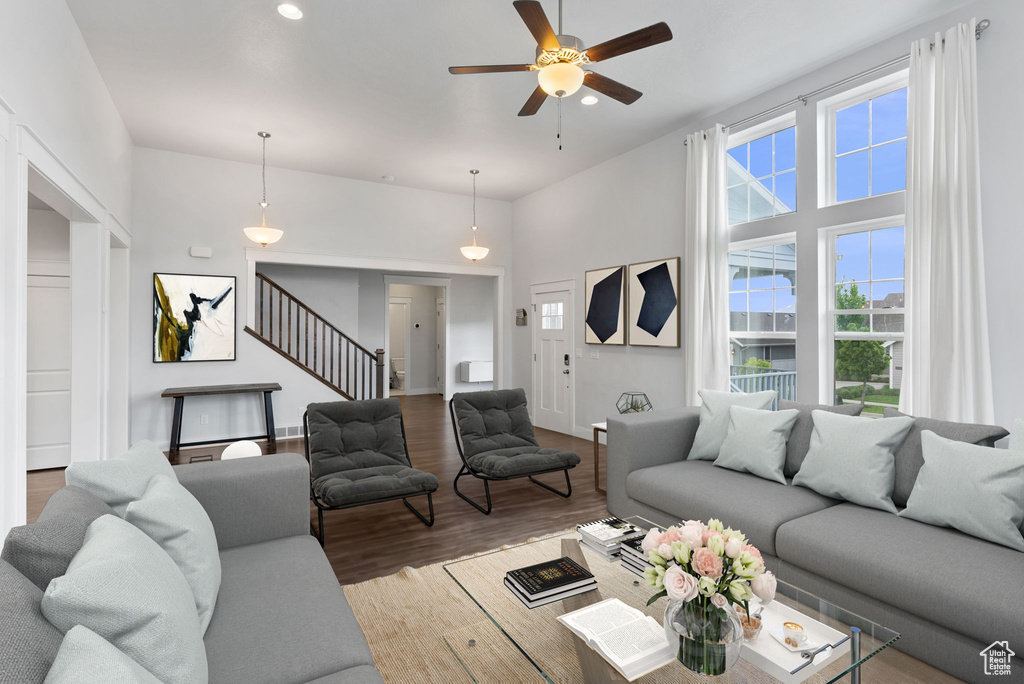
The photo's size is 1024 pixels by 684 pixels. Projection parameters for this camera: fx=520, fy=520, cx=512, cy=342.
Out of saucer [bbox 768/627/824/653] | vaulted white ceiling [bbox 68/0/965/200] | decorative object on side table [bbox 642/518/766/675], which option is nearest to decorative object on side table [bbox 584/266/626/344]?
vaulted white ceiling [bbox 68/0/965/200]

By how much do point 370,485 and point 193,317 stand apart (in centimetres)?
398

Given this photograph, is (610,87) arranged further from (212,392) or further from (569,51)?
(212,392)

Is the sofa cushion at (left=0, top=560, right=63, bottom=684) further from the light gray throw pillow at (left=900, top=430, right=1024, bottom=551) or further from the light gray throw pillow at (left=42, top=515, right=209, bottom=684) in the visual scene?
the light gray throw pillow at (left=900, top=430, right=1024, bottom=551)

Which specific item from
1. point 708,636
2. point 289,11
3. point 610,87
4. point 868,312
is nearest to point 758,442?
point 868,312

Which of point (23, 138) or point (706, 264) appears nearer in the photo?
point (23, 138)

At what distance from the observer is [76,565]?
3.46 feet

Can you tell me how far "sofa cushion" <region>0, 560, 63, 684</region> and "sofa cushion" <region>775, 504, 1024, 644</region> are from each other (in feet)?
8.26

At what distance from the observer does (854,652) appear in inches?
59.6

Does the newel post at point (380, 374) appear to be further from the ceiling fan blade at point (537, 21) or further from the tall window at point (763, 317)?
the ceiling fan blade at point (537, 21)

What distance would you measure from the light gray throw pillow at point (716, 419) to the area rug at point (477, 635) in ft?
4.51

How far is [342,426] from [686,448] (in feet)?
7.98

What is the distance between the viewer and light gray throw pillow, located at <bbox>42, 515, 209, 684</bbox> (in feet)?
3.13

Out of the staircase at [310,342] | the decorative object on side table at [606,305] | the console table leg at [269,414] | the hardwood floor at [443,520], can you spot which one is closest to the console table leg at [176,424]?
the hardwood floor at [443,520]

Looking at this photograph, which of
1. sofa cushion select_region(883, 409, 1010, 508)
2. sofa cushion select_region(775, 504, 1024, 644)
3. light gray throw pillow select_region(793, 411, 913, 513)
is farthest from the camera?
light gray throw pillow select_region(793, 411, 913, 513)
